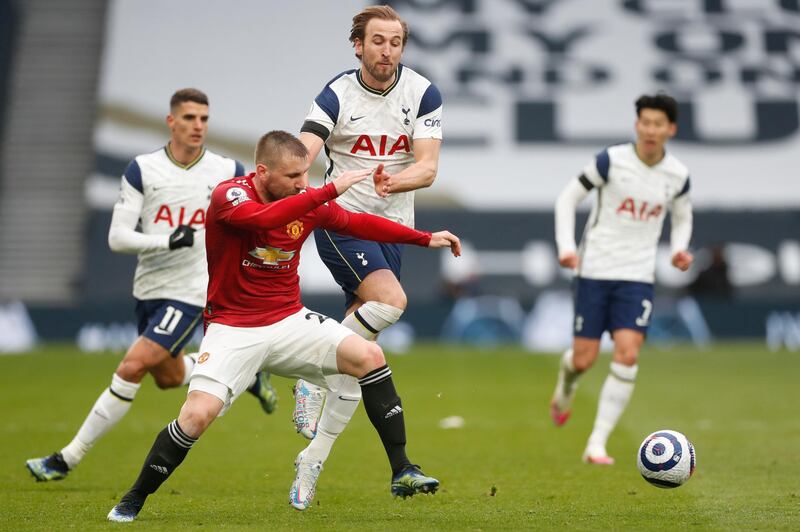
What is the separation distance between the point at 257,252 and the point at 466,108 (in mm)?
23684

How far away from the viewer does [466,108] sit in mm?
30344

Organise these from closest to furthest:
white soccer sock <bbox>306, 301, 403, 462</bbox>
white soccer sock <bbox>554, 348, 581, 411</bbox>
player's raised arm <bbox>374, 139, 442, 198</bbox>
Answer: player's raised arm <bbox>374, 139, 442, 198</bbox> < white soccer sock <bbox>306, 301, 403, 462</bbox> < white soccer sock <bbox>554, 348, 581, 411</bbox>

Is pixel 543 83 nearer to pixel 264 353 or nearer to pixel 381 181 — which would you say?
pixel 381 181

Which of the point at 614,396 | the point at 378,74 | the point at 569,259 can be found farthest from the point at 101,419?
the point at 614,396

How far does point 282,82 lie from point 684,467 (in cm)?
2543

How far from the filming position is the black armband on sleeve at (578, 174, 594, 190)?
10.6m

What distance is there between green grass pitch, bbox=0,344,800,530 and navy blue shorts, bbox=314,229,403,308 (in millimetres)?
1456

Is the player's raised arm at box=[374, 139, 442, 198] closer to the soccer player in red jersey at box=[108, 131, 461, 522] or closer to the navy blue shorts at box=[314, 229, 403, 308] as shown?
the soccer player in red jersey at box=[108, 131, 461, 522]

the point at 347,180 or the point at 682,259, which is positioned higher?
the point at 347,180

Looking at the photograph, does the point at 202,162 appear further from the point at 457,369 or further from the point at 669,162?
the point at 457,369

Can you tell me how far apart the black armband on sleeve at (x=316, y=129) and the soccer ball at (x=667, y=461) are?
2890 mm

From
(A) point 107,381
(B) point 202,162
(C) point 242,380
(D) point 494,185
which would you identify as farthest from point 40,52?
(C) point 242,380

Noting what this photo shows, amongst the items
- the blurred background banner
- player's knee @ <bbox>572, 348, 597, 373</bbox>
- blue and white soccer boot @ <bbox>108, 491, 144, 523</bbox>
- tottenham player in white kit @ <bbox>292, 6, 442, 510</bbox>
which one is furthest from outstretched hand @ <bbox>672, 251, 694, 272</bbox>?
the blurred background banner

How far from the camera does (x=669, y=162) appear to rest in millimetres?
10484
